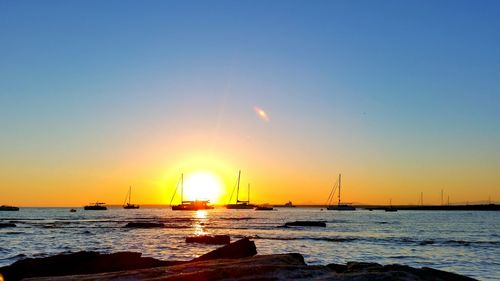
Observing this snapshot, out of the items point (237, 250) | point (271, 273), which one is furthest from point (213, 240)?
point (271, 273)

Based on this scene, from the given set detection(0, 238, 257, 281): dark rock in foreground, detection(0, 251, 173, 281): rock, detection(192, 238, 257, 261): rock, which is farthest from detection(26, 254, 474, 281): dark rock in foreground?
detection(192, 238, 257, 261): rock

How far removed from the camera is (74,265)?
774 inches

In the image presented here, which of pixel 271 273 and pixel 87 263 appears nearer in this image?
pixel 271 273

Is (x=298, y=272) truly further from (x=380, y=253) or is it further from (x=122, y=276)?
(x=380, y=253)

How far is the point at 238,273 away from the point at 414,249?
150ft

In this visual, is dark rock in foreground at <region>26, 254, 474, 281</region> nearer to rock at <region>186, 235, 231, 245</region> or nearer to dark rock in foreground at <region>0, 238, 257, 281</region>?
dark rock in foreground at <region>0, 238, 257, 281</region>

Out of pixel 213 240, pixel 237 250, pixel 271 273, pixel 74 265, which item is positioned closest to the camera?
pixel 271 273

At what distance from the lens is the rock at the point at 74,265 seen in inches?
728

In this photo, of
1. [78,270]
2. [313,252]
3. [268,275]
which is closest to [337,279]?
[268,275]

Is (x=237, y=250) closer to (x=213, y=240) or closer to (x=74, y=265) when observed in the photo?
(x=74, y=265)

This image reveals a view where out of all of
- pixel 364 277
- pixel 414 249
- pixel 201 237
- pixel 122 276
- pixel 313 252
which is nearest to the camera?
pixel 364 277

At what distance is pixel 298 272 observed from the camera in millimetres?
8883

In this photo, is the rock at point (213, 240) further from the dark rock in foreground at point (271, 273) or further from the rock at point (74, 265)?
the dark rock in foreground at point (271, 273)

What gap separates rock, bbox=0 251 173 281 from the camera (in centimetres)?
1850
